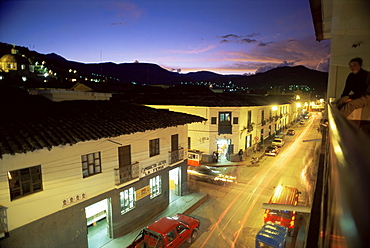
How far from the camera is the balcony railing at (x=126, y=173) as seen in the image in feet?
41.7

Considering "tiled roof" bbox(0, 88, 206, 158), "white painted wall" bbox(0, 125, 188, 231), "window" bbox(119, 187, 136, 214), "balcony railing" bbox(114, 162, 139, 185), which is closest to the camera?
"tiled roof" bbox(0, 88, 206, 158)

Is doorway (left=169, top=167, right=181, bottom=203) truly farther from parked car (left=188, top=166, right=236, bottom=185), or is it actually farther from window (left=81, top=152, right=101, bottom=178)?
window (left=81, top=152, right=101, bottom=178)

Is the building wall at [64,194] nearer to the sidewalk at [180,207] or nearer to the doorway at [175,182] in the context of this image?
the sidewalk at [180,207]

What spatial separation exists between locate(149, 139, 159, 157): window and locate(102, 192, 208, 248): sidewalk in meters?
4.24

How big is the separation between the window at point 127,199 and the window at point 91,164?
7.69ft

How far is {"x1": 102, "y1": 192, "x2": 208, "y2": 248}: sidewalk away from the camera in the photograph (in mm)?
12921

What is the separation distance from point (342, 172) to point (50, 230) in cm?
1214

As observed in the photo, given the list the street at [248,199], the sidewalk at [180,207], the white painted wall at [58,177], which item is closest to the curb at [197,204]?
the sidewalk at [180,207]

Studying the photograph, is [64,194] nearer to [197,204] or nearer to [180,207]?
[180,207]

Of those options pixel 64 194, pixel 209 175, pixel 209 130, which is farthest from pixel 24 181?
pixel 209 130

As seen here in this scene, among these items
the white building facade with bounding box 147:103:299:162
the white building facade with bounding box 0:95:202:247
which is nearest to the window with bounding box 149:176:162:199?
the white building facade with bounding box 0:95:202:247

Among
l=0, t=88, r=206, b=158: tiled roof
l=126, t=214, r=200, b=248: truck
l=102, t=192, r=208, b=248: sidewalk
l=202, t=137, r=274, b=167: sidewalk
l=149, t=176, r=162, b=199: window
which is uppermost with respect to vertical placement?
l=0, t=88, r=206, b=158: tiled roof

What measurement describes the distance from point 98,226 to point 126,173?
4065mm

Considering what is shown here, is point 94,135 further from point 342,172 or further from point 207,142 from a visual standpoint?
point 207,142
